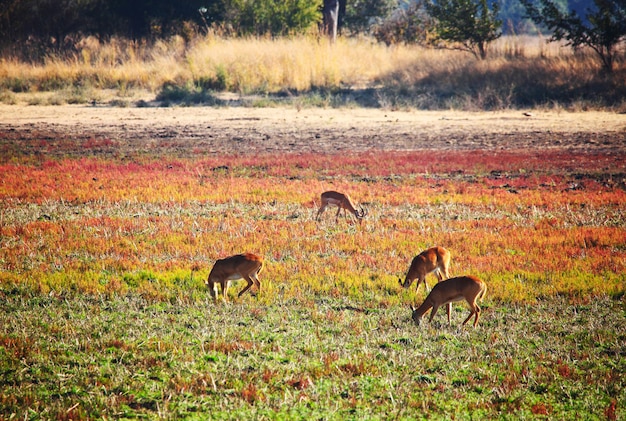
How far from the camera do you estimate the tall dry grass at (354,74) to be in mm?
29875

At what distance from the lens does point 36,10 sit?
1657 inches

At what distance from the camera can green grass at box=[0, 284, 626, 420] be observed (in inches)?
228

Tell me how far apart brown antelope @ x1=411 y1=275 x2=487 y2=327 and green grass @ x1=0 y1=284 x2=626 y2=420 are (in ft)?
0.65

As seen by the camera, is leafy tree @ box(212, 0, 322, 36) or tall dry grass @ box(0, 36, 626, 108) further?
leafy tree @ box(212, 0, 322, 36)

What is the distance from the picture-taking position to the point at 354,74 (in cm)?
3362

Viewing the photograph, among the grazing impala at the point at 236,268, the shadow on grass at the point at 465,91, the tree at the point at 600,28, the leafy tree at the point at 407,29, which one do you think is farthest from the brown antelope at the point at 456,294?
the leafy tree at the point at 407,29

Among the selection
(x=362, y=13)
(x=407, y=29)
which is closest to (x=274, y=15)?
(x=407, y=29)

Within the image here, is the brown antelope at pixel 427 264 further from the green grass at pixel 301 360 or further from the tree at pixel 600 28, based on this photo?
the tree at pixel 600 28

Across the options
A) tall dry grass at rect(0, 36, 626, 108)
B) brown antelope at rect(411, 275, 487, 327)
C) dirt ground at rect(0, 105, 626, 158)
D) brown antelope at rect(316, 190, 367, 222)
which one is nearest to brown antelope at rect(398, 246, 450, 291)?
brown antelope at rect(411, 275, 487, 327)

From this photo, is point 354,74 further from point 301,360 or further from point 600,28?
point 301,360

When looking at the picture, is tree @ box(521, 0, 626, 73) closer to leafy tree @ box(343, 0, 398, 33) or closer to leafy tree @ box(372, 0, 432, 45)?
leafy tree @ box(372, 0, 432, 45)

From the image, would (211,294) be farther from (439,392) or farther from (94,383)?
(439,392)

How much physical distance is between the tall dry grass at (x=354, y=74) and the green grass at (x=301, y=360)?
22100mm

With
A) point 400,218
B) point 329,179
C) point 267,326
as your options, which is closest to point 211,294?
point 267,326
